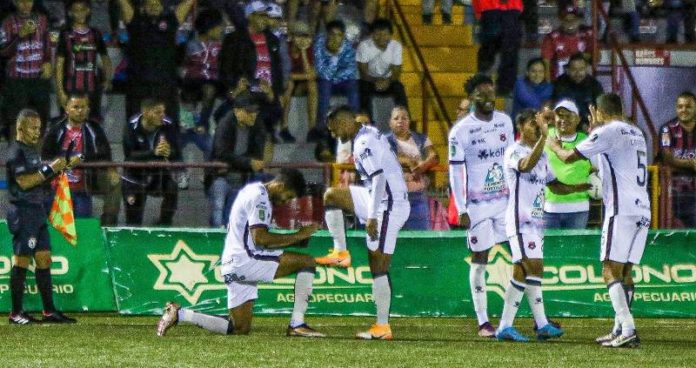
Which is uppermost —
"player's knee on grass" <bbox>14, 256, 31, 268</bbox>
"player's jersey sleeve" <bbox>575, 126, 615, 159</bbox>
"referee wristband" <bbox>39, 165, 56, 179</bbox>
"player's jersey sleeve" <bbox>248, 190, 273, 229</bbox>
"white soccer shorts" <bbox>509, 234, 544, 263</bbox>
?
"player's jersey sleeve" <bbox>575, 126, 615, 159</bbox>

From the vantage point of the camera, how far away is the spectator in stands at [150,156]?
57.0 feet

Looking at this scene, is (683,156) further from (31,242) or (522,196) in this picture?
(31,242)

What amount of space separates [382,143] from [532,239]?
1.58m

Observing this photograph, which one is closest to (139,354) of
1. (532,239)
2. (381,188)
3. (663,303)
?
(381,188)

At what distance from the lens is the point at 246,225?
47.7 feet

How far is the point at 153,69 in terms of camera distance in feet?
63.7

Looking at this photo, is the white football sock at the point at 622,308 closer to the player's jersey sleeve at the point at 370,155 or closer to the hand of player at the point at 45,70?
the player's jersey sleeve at the point at 370,155

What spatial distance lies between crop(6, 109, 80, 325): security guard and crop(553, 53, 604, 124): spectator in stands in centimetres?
667

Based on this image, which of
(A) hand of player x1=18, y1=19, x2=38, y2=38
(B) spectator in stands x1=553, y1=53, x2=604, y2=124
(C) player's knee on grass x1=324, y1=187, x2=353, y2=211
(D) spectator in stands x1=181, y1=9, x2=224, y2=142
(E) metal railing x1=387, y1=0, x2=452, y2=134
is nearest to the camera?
(C) player's knee on grass x1=324, y1=187, x2=353, y2=211

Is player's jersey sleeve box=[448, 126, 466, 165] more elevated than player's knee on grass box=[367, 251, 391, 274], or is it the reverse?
player's jersey sleeve box=[448, 126, 466, 165]

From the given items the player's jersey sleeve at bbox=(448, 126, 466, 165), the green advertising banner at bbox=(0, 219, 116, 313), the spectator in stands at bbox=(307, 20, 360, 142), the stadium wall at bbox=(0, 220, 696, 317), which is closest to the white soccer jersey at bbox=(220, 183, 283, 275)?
the player's jersey sleeve at bbox=(448, 126, 466, 165)

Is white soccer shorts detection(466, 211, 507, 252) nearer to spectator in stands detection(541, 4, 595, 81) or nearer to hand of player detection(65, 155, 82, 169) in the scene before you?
hand of player detection(65, 155, 82, 169)

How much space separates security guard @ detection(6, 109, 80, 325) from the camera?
15734mm

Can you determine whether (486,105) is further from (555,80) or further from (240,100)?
(555,80)
